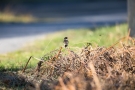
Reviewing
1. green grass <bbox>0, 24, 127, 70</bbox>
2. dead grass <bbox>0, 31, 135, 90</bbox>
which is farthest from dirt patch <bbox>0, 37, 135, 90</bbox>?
green grass <bbox>0, 24, 127, 70</bbox>

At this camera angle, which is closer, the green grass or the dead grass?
the dead grass

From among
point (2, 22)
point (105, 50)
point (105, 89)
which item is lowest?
point (105, 89)

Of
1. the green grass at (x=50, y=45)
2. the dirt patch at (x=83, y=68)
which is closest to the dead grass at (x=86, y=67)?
the dirt patch at (x=83, y=68)

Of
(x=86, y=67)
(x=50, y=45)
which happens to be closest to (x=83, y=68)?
(x=86, y=67)

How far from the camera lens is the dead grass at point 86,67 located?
19.2ft

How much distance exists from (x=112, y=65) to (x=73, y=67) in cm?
52

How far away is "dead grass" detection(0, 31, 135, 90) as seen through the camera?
5.84 m

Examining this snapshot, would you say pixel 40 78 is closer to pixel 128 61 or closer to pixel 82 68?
pixel 82 68

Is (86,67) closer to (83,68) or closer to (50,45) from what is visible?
(83,68)

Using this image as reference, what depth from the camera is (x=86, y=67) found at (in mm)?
6207

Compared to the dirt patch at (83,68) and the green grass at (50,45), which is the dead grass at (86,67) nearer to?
the dirt patch at (83,68)

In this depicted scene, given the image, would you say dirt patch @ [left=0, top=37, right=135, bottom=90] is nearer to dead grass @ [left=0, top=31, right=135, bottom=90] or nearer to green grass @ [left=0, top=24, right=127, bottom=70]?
dead grass @ [left=0, top=31, right=135, bottom=90]

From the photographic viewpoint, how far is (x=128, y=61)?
6527 millimetres

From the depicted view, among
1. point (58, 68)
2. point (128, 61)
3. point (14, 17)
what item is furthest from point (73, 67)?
point (14, 17)
